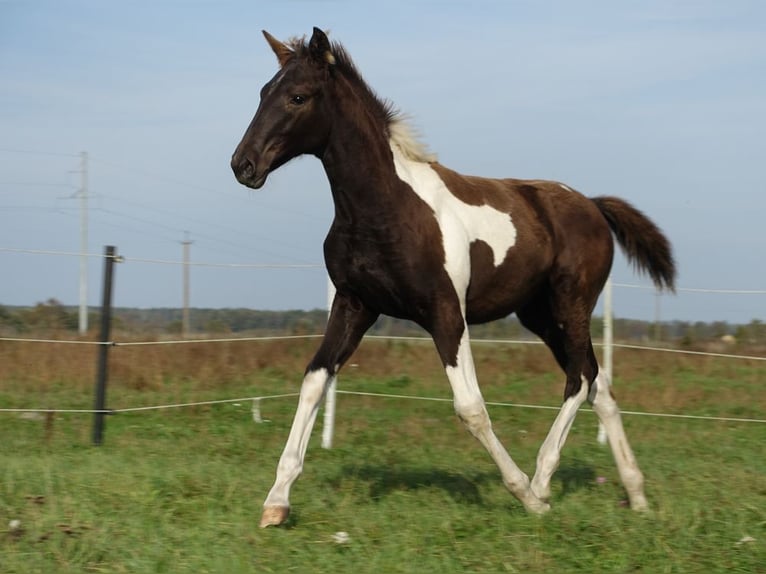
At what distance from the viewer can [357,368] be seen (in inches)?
521

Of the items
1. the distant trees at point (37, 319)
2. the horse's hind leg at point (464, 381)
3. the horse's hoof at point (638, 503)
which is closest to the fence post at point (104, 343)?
the horse's hind leg at point (464, 381)

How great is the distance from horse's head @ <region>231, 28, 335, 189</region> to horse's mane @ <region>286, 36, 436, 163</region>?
0.38 feet

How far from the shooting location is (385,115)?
5.52 meters

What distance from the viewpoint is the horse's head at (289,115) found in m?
4.81

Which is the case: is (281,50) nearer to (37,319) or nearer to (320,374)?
(320,374)

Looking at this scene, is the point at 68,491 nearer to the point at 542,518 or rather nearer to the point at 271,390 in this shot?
the point at 542,518

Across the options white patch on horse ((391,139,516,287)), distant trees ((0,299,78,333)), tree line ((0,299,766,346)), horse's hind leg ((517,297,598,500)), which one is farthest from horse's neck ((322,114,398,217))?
distant trees ((0,299,78,333))

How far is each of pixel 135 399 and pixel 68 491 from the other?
17.5 feet

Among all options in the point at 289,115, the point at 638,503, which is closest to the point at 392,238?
the point at 289,115

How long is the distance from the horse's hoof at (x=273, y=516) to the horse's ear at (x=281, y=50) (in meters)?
2.31

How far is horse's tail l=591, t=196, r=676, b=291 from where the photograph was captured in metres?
6.89

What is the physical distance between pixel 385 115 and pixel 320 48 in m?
0.59

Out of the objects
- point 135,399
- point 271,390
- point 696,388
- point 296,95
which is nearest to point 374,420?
point 271,390

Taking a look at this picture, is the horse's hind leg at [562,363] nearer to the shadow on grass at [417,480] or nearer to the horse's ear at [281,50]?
the shadow on grass at [417,480]
